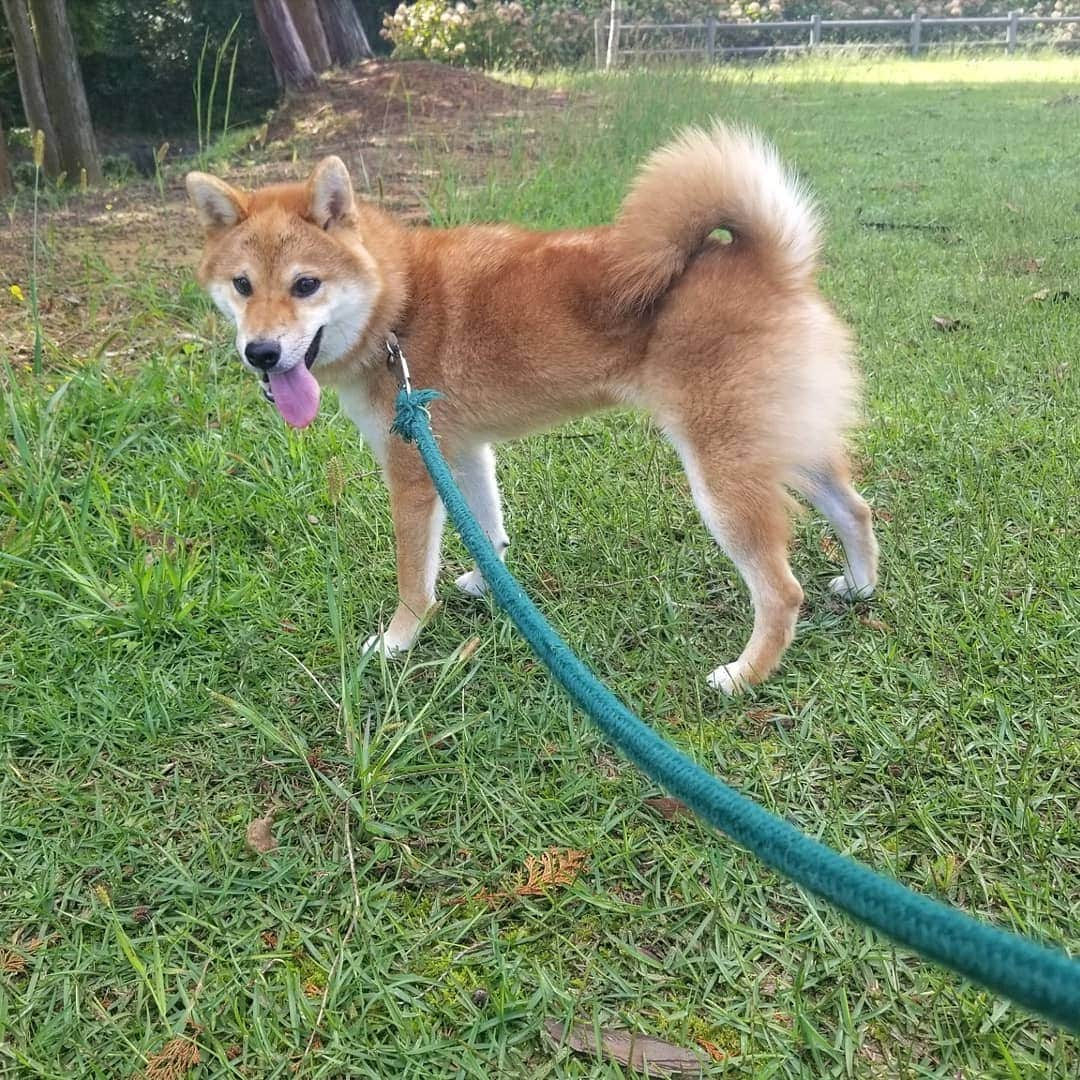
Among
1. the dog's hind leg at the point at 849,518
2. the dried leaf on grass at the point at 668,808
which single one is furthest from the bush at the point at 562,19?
the dried leaf on grass at the point at 668,808

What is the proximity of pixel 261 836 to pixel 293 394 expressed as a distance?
1.17 m

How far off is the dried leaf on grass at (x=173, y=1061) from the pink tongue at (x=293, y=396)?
1.48 meters

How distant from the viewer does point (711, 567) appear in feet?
9.02

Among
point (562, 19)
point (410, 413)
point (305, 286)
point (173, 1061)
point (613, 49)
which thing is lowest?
point (173, 1061)

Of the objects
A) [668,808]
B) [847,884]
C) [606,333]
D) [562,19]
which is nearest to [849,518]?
[606,333]

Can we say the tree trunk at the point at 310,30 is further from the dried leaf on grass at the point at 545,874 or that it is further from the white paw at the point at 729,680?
the dried leaf on grass at the point at 545,874

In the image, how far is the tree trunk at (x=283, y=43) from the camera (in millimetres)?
11977

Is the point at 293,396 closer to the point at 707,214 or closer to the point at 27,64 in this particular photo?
the point at 707,214

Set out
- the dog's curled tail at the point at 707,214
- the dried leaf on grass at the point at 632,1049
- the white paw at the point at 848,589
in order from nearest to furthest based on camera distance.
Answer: the dried leaf on grass at the point at 632,1049
the dog's curled tail at the point at 707,214
the white paw at the point at 848,589

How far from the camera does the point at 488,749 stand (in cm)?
207

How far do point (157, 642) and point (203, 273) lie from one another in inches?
43.9

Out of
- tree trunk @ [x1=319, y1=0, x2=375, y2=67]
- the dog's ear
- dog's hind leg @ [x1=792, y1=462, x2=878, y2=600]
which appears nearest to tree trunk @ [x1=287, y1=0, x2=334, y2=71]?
tree trunk @ [x1=319, y1=0, x2=375, y2=67]

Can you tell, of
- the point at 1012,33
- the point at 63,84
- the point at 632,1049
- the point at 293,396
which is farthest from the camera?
the point at 1012,33

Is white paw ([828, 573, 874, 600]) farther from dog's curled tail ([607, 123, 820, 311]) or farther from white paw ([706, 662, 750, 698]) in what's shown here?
dog's curled tail ([607, 123, 820, 311])
